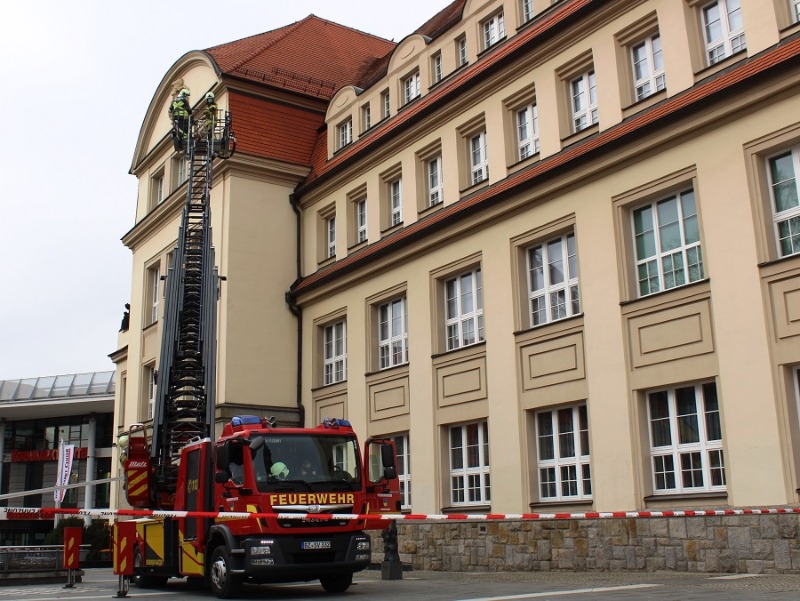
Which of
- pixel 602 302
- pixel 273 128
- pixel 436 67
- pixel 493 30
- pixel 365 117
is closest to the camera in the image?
pixel 602 302

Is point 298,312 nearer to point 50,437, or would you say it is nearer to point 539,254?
point 539,254

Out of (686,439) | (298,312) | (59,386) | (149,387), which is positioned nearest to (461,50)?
(298,312)

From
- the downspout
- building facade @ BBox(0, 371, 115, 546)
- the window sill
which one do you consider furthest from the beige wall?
building facade @ BBox(0, 371, 115, 546)

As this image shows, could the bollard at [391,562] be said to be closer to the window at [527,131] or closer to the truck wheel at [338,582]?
the truck wheel at [338,582]

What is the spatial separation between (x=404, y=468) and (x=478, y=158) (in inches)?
291

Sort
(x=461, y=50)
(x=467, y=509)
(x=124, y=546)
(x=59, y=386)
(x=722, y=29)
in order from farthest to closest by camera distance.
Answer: (x=59, y=386)
(x=461, y=50)
(x=467, y=509)
(x=722, y=29)
(x=124, y=546)

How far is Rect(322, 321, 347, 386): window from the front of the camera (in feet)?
79.8

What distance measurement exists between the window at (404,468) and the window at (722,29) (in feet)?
35.3

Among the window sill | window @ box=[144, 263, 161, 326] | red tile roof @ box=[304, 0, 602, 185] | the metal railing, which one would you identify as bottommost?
the metal railing

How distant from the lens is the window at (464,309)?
19.8 metres

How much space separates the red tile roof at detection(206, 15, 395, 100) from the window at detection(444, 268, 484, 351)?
415 inches

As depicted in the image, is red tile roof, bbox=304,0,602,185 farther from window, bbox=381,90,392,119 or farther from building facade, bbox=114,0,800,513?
window, bbox=381,90,392,119

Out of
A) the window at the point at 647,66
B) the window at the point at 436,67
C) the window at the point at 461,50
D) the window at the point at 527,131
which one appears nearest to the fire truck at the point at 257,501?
the window at the point at 527,131

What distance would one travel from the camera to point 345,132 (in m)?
26.3
